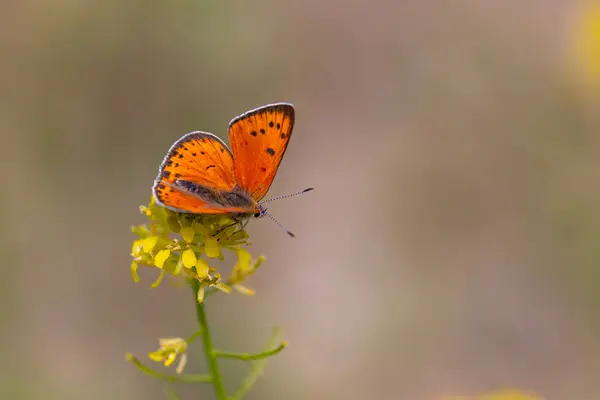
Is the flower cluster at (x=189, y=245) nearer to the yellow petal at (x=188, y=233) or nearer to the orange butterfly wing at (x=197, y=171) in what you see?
the yellow petal at (x=188, y=233)

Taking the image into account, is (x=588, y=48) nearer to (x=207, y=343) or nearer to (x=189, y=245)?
(x=189, y=245)

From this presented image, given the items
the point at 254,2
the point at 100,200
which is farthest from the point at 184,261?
the point at 254,2

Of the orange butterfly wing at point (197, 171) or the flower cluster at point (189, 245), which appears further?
the orange butterfly wing at point (197, 171)

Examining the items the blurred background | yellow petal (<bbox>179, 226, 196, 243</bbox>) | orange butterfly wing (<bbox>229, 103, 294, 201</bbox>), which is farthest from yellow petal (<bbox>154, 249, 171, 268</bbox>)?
the blurred background

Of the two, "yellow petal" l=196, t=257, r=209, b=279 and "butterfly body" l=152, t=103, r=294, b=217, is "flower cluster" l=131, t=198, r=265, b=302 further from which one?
"butterfly body" l=152, t=103, r=294, b=217

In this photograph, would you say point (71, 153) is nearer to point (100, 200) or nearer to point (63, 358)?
point (100, 200)

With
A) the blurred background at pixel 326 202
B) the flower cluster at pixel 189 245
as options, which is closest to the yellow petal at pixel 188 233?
the flower cluster at pixel 189 245
